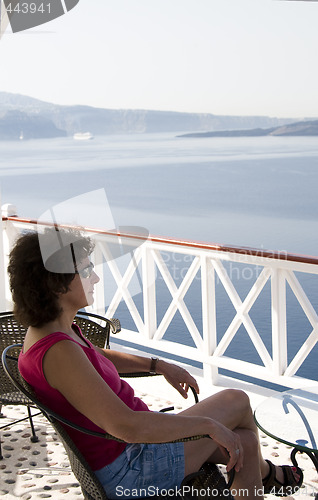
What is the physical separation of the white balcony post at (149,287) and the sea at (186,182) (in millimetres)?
17748

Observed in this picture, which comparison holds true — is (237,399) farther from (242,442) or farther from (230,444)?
(230,444)

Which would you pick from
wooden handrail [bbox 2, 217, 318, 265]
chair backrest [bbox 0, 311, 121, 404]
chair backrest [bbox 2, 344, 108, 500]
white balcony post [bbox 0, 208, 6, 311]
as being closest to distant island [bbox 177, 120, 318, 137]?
white balcony post [bbox 0, 208, 6, 311]

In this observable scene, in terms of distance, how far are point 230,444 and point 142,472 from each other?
0.26 m

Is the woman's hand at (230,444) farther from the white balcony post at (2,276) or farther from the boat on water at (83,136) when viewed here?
the boat on water at (83,136)

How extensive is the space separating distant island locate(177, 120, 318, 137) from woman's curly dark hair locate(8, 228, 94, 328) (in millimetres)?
30616

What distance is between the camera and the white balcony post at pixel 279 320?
3.31 m

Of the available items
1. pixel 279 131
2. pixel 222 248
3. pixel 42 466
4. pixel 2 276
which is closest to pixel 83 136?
pixel 279 131

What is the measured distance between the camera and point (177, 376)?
219 cm

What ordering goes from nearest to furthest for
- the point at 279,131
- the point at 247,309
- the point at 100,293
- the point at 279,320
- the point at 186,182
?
the point at 279,320, the point at 247,309, the point at 100,293, the point at 186,182, the point at 279,131

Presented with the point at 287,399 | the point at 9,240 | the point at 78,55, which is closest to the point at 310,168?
the point at 78,55

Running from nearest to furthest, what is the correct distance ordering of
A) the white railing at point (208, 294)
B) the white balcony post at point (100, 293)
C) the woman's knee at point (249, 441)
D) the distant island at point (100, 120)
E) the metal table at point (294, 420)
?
the woman's knee at point (249, 441)
the metal table at point (294, 420)
the white railing at point (208, 294)
the white balcony post at point (100, 293)
the distant island at point (100, 120)

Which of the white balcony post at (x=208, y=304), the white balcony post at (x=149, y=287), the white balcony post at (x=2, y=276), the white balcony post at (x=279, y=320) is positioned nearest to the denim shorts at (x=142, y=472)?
the white balcony post at (x=279, y=320)

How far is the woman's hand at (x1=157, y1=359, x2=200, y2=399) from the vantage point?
218cm

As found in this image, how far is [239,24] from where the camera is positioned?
1142 inches
